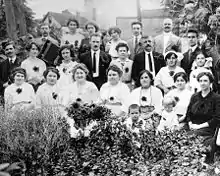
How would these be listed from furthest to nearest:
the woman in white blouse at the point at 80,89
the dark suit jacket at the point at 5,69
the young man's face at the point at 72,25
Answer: the young man's face at the point at 72,25, the dark suit jacket at the point at 5,69, the woman in white blouse at the point at 80,89

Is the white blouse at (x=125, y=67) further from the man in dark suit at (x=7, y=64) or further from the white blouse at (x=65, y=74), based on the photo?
the man in dark suit at (x=7, y=64)

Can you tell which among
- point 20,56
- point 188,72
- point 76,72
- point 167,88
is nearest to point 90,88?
point 76,72

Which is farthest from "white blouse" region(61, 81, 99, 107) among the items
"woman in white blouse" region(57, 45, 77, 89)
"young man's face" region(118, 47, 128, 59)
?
"young man's face" region(118, 47, 128, 59)

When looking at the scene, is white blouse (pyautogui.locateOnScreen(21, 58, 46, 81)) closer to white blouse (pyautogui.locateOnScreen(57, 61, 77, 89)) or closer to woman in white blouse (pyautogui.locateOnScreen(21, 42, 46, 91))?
woman in white blouse (pyautogui.locateOnScreen(21, 42, 46, 91))

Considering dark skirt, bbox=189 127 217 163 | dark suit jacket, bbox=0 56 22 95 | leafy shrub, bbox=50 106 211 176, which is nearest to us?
leafy shrub, bbox=50 106 211 176

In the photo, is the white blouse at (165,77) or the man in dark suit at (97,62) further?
the man in dark suit at (97,62)

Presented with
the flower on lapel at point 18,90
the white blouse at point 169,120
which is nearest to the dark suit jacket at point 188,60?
the white blouse at point 169,120

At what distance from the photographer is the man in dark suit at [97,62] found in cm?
785

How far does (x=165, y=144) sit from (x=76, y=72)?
113 inches

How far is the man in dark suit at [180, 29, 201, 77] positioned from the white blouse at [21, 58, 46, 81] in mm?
2980

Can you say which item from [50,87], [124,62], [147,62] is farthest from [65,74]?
[147,62]

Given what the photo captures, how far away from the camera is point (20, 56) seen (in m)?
8.98

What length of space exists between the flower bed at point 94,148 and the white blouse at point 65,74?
234cm

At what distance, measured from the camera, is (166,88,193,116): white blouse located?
652 cm
